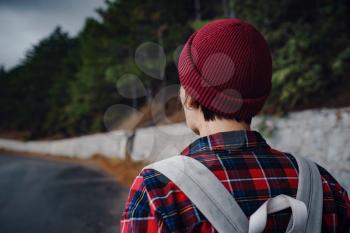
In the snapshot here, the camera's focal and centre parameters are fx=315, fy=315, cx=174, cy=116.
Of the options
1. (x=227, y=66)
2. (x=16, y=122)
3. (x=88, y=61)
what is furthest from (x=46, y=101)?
(x=227, y=66)

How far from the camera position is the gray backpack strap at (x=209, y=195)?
1.01 meters

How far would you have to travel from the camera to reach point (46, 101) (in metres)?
38.9

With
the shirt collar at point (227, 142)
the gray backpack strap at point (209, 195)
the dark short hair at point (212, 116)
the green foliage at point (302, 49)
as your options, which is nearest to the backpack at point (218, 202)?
the gray backpack strap at point (209, 195)

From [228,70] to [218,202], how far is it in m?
0.48

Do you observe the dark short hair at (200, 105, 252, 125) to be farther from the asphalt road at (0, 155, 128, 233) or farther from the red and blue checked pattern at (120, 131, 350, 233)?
the asphalt road at (0, 155, 128, 233)

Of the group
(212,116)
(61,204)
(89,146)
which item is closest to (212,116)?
(212,116)

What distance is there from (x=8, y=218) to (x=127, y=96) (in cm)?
1674

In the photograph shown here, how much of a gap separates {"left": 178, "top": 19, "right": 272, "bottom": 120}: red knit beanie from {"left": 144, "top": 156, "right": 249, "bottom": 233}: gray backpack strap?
0.91 ft

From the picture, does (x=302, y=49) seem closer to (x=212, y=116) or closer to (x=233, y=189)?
(x=212, y=116)

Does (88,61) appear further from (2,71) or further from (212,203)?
(2,71)

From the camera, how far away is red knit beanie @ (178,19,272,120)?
1.17 m

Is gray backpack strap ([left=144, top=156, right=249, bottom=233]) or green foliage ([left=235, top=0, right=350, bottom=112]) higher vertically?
green foliage ([left=235, top=0, right=350, bottom=112])

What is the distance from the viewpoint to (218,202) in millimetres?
1017

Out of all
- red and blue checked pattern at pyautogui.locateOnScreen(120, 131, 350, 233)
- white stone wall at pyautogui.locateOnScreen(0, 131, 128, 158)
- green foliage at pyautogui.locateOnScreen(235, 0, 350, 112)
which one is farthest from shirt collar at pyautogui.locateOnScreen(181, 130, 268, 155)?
white stone wall at pyautogui.locateOnScreen(0, 131, 128, 158)
